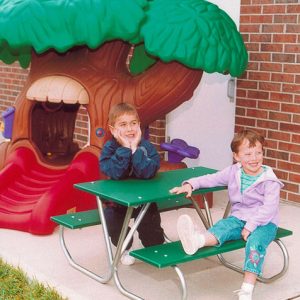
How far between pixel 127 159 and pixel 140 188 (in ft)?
0.89

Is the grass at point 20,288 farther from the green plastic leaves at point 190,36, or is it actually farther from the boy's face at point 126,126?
the green plastic leaves at point 190,36

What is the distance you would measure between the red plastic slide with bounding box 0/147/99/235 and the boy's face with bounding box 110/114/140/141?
48.0 inches

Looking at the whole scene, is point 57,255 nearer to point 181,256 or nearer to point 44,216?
point 44,216

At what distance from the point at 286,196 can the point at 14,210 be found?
268cm

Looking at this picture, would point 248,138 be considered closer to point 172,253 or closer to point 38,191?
point 172,253

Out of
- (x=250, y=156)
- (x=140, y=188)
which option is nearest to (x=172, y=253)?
(x=140, y=188)

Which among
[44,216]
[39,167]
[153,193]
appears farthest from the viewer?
[39,167]

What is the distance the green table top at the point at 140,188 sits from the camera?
3.73 metres

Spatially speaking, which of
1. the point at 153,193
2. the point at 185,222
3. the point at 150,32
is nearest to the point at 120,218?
the point at 153,193

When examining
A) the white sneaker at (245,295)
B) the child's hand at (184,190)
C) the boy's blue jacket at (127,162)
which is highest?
the boy's blue jacket at (127,162)

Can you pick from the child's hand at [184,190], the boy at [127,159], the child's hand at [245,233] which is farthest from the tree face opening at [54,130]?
the child's hand at [245,233]

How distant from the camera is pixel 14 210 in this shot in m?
5.40

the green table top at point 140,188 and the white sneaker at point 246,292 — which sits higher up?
the green table top at point 140,188

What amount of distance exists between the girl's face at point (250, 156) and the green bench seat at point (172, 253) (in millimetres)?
440
